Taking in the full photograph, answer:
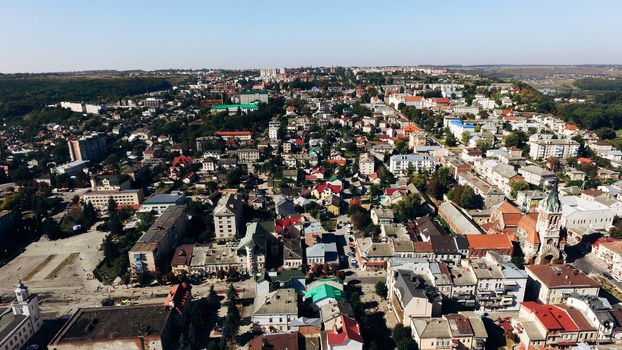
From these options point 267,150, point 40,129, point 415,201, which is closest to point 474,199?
point 415,201

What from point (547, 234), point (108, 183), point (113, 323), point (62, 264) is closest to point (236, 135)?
point (108, 183)

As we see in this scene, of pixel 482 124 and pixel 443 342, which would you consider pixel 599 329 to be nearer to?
pixel 443 342

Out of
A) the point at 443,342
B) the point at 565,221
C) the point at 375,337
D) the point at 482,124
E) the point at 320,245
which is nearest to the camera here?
the point at 443,342

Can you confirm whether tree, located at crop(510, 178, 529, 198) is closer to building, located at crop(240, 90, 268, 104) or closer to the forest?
building, located at crop(240, 90, 268, 104)

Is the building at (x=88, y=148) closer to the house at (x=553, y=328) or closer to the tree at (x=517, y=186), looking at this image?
the tree at (x=517, y=186)

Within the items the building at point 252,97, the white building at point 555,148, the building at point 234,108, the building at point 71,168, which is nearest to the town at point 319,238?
the building at point 71,168
